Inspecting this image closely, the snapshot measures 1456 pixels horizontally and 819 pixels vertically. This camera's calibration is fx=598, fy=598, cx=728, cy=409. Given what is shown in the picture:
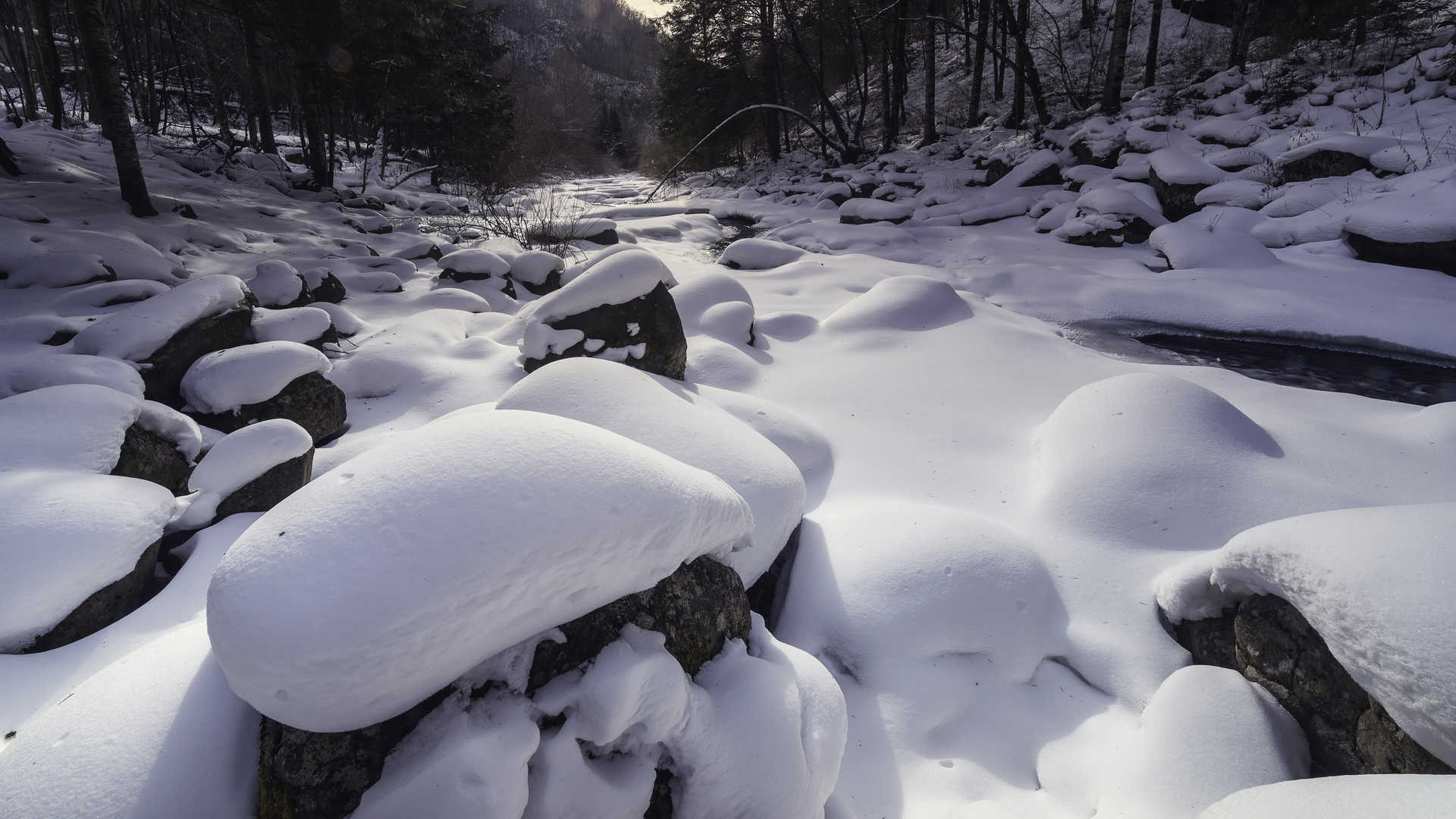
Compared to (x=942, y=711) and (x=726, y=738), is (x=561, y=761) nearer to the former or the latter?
(x=726, y=738)

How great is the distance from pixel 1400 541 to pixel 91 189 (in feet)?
31.2

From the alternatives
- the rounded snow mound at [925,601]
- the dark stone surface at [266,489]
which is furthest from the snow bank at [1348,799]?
the dark stone surface at [266,489]

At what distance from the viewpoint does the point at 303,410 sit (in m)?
3.04

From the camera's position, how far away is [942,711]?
5.62 ft

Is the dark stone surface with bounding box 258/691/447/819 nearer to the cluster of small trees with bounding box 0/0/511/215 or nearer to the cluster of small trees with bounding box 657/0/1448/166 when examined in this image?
the cluster of small trees with bounding box 0/0/511/215

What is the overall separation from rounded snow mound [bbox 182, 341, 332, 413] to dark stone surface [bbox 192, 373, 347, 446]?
3 centimetres

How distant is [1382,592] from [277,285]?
233 inches

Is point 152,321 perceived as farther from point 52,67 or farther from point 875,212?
point 52,67

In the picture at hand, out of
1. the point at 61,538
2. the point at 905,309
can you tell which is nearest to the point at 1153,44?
the point at 905,309

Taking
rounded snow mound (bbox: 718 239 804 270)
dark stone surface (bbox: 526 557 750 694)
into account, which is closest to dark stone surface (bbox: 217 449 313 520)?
dark stone surface (bbox: 526 557 750 694)

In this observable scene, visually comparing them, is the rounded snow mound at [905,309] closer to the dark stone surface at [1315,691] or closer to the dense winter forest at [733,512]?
the dense winter forest at [733,512]

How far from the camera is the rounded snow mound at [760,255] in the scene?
7.32m

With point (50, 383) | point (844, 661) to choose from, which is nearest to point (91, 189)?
point (50, 383)

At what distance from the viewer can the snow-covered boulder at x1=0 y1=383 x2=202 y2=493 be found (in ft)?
6.68
